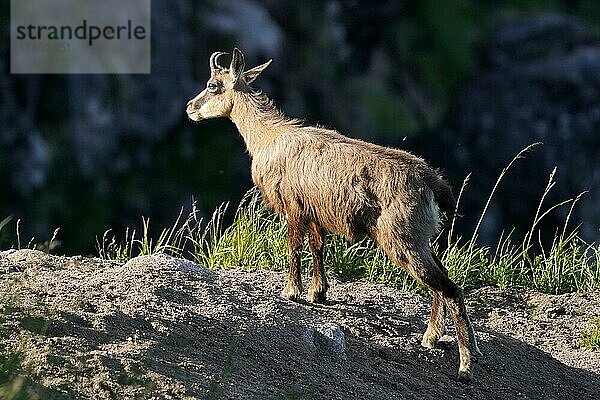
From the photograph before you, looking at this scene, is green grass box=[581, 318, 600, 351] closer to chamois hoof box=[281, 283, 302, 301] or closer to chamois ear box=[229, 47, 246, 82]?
chamois hoof box=[281, 283, 302, 301]

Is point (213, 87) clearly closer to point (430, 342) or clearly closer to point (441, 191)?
point (441, 191)

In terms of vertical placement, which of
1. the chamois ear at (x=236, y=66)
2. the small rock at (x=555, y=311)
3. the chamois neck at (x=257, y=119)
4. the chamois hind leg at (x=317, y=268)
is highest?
the chamois ear at (x=236, y=66)

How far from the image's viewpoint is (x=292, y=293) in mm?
7031

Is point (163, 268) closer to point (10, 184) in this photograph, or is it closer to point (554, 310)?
point (554, 310)

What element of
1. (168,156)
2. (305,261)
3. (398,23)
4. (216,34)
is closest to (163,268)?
(305,261)

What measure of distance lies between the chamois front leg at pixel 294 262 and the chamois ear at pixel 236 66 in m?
1.11

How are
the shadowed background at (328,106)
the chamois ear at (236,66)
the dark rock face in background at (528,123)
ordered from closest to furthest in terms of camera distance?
1. the chamois ear at (236,66)
2. the shadowed background at (328,106)
3. the dark rock face in background at (528,123)

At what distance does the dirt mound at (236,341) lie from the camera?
5.12m

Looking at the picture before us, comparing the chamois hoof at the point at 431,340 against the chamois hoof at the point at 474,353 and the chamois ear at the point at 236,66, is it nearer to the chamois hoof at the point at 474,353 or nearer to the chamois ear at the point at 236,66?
the chamois hoof at the point at 474,353

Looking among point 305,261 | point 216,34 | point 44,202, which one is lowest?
point 44,202

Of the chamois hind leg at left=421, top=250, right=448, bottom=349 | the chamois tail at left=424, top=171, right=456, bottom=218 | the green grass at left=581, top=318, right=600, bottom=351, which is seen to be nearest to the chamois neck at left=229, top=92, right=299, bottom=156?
the chamois tail at left=424, top=171, right=456, bottom=218

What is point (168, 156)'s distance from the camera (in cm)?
1725

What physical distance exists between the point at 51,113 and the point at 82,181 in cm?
108
